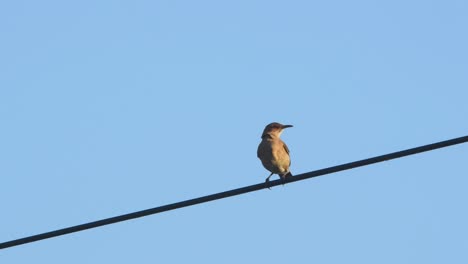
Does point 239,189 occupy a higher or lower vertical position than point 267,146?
lower

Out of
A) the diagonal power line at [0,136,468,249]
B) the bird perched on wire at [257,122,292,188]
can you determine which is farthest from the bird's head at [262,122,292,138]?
the diagonal power line at [0,136,468,249]

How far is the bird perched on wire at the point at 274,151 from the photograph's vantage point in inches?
618

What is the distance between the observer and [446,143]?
30.0 ft

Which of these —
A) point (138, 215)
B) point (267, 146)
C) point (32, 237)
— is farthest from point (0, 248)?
point (267, 146)

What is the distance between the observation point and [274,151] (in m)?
15.7

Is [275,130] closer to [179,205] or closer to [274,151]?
[274,151]

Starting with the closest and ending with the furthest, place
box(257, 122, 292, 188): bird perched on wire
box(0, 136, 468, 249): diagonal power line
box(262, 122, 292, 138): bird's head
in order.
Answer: box(0, 136, 468, 249): diagonal power line, box(257, 122, 292, 188): bird perched on wire, box(262, 122, 292, 138): bird's head

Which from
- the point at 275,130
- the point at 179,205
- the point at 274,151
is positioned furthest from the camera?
the point at 275,130

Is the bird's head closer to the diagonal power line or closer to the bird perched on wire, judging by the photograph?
the bird perched on wire

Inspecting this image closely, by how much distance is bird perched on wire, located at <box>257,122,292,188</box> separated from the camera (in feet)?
51.5

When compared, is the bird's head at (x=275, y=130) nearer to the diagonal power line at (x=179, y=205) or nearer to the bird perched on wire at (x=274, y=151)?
the bird perched on wire at (x=274, y=151)

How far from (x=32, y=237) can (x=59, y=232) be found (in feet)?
0.86

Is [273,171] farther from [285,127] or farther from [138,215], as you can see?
[138,215]

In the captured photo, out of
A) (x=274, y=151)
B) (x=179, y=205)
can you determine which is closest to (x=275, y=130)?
(x=274, y=151)
